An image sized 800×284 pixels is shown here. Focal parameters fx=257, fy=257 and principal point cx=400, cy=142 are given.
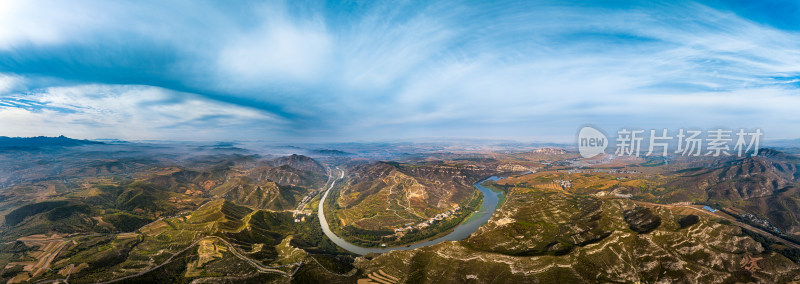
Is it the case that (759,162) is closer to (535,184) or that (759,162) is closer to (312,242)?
(535,184)

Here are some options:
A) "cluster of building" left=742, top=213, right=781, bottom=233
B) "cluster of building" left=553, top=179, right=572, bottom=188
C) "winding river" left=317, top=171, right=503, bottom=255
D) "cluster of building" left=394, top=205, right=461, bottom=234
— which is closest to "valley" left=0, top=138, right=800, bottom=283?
"cluster of building" left=394, top=205, right=461, bottom=234

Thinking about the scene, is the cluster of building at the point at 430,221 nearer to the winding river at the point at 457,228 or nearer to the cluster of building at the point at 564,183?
the winding river at the point at 457,228

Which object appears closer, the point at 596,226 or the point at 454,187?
the point at 596,226

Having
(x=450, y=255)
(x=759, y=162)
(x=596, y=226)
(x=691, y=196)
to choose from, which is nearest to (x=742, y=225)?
(x=691, y=196)

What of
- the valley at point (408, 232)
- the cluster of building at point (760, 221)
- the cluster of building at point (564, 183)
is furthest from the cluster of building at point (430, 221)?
the cluster of building at point (760, 221)

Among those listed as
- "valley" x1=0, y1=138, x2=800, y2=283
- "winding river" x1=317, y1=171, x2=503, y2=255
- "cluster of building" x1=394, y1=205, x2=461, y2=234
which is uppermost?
"valley" x1=0, y1=138, x2=800, y2=283

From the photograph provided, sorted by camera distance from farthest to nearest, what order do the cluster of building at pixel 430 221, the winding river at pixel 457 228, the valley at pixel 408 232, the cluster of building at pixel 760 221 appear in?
the cluster of building at pixel 430 221 → the cluster of building at pixel 760 221 → the winding river at pixel 457 228 → the valley at pixel 408 232

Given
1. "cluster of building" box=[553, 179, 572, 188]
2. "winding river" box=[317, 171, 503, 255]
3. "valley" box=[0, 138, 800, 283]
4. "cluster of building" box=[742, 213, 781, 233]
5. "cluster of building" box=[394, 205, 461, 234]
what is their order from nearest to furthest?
"valley" box=[0, 138, 800, 283] < "winding river" box=[317, 171, 503, 255] < "cluster of building" box=[742, 213, 781, 233] < "cluster of building" box=[394, 205, 461, 234] < "cluster of building" box=[553, 179, 572, 188]

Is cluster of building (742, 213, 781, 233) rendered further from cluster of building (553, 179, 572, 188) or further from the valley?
cluster of building (553, 179, 572, 188)
